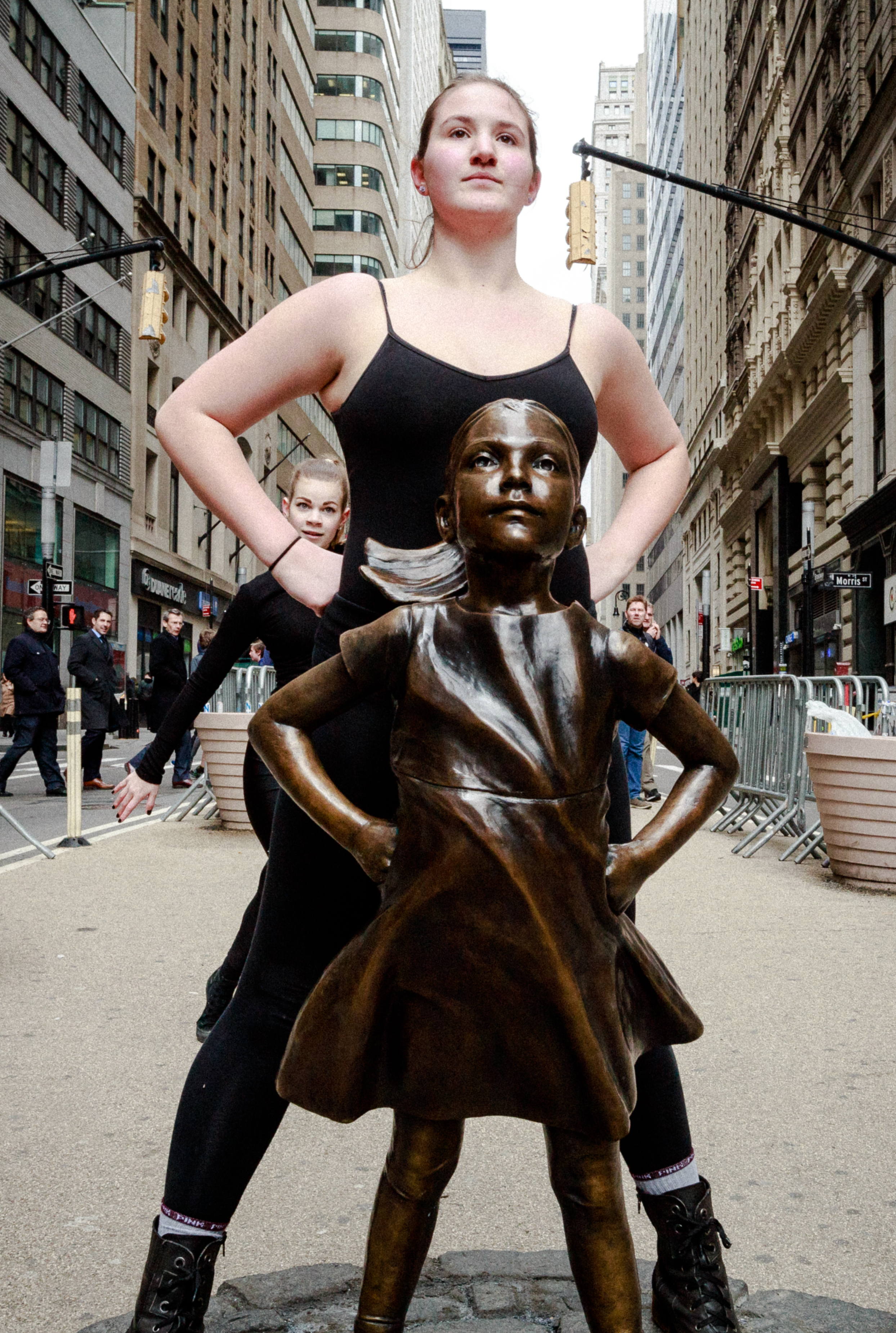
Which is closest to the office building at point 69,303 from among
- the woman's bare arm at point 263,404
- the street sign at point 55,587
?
the street sign at point 55,587

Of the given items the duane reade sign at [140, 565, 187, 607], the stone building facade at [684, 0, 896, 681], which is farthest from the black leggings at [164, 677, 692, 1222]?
the duane reade sign at [140, 565, 187, 607]

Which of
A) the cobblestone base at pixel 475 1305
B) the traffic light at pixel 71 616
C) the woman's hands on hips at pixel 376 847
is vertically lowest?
the cobblestone base at pixel 475 1305

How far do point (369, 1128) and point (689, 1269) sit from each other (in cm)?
152

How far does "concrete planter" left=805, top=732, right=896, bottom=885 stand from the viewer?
23.7ft

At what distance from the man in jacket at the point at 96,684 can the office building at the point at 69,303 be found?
1467 centimetres

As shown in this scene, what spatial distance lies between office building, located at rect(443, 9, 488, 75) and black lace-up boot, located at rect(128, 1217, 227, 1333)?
658 feet

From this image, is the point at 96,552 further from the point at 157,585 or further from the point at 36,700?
the point at 36,700

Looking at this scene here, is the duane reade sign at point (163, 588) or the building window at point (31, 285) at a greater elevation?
the building window at point (31, 285)

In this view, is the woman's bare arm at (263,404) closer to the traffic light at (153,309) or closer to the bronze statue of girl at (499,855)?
the bronze statue of girl at (499,855)

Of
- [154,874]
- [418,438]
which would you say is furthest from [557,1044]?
[154,874]

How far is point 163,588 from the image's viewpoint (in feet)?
136

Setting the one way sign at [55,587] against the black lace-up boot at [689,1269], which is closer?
the black lace-up boot at [689,1269]

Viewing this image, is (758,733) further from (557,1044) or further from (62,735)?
(62,735)

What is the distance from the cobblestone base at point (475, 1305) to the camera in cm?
217
